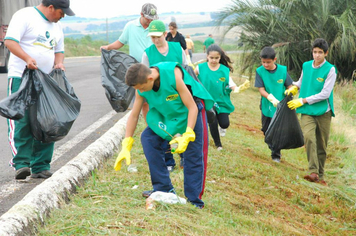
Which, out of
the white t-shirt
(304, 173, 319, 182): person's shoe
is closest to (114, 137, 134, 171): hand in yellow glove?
the white t-shirt

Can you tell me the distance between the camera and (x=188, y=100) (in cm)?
388

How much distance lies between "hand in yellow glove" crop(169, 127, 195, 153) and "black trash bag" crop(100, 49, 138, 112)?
9.45 ft

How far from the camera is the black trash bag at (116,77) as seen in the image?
21.5ft

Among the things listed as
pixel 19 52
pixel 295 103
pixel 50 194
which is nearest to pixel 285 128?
pixel 295 103

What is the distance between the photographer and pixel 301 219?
16.6 feet

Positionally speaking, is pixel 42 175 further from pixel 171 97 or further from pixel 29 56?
pixel 171 97

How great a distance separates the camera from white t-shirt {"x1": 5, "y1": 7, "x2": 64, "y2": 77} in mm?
4703

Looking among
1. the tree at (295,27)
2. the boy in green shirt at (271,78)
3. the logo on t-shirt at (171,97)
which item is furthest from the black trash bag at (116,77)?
the tree at (295,27)

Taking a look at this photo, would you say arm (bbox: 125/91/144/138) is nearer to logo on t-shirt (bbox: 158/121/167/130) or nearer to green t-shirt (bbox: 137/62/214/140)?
green t-shirt (bbox: 137/62/214/140)

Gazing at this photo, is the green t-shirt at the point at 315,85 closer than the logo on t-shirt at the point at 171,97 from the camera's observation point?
No

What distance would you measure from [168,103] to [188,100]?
0.16 metres

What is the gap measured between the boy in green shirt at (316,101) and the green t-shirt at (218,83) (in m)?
0.82

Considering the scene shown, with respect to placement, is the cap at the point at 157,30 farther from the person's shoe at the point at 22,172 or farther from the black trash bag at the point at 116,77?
the person's shoe at the point at 22,172

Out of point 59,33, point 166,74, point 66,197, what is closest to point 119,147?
point 59,33
